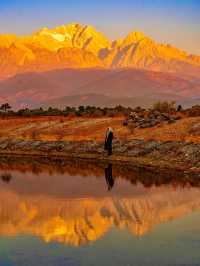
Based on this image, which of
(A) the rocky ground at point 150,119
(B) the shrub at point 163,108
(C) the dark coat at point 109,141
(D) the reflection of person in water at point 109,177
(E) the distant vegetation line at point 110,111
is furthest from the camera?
(E) the distant vegetation line at point 110,111

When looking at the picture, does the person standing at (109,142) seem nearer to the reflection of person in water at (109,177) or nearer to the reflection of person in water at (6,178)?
the reflection of person in water at (109,177)

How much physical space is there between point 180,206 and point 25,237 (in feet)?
33.5

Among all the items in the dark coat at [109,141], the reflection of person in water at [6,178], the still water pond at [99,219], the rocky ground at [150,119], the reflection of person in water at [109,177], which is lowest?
the still water pond at [99,219]

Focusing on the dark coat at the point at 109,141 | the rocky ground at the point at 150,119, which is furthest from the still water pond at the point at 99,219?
the rocky ground at the point at 150,119

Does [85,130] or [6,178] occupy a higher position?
[85,130]

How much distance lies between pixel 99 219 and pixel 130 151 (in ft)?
86.1

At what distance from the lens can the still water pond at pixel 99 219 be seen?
2297 cm

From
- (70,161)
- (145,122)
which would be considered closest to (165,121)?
(145,122)

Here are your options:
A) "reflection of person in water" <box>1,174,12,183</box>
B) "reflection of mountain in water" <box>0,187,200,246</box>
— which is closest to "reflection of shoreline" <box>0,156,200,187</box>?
"reflection of person in water" <box>1,174,12,183</box>

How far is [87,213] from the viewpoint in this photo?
3112 cm

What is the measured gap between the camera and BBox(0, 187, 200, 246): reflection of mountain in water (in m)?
27.1

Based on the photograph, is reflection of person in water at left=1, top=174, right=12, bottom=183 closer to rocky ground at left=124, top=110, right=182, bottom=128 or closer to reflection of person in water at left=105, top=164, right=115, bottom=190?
reflection of person in water at left=105, top=164, right=115, bottom=190

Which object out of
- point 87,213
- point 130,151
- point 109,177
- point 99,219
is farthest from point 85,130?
point 99,219

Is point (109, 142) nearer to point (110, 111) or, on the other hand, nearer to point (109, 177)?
point (109, 177)
